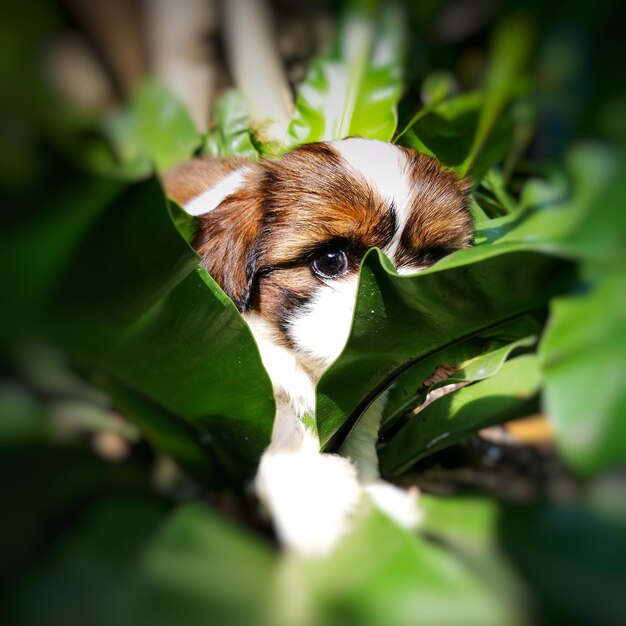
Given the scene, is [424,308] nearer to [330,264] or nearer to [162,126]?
[330,264]

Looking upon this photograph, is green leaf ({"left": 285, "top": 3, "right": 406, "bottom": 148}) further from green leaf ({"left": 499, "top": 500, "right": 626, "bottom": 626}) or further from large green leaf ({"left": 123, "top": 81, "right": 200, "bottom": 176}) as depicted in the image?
green leaf ({"left": 499, "top": 500, "right": 626, "bottom": 626})

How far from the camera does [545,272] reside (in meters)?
0.66

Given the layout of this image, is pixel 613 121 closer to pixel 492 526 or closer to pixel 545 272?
pixel 545 272

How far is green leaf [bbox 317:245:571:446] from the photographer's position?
0.68m

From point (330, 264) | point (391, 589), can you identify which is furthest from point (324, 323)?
point (391, 589)

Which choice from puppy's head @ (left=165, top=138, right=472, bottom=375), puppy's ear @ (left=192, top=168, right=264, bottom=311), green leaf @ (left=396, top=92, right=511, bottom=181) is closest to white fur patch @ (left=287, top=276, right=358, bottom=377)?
puppy's head @ (left=165, top=138, right=472, bottom=375)

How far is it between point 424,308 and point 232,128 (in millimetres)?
512

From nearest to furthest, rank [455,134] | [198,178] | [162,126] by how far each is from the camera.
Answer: [455,134] < [162,126] < [198,178]

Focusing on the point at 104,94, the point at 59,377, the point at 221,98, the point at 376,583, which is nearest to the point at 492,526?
the point at 376,583

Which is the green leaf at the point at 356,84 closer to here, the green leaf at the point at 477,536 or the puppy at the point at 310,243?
the puppy at the point at 310,243

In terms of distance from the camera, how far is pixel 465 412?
0.81 meters

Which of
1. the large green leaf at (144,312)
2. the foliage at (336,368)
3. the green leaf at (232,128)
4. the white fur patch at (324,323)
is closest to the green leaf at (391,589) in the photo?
the foliage at (336,368)

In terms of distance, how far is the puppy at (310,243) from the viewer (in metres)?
Answer: 0.97

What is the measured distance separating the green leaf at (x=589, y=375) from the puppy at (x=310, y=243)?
0.39 meters
